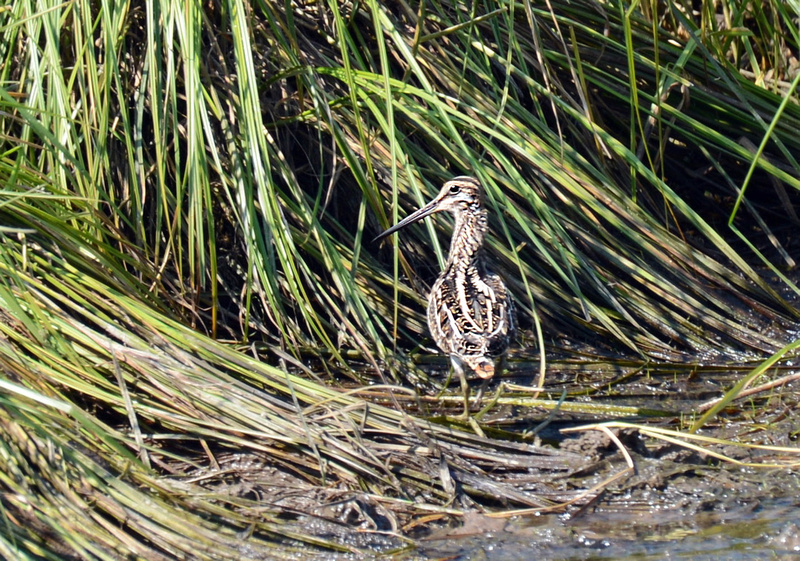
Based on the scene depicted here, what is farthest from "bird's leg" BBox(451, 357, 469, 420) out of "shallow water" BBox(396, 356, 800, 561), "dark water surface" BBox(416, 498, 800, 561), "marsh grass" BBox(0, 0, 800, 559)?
"dark water surface" BBox(416, 498, 800, 561)

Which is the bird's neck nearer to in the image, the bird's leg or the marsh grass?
the marsh grass

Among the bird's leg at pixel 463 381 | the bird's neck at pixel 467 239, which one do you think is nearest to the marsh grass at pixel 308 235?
the bird's neck at pixel 467 239

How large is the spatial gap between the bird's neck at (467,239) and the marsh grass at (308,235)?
0.10m

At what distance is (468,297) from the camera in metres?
4.25

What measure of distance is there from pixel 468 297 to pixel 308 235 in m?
0.68

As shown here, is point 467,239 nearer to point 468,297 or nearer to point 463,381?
point 468,297

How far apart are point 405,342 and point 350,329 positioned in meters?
0.43

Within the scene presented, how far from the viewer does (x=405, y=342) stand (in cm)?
476

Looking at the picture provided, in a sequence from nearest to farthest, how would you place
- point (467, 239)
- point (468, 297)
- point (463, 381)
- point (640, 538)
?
point (640, 538)
point (463, 381)
point (468, 297)
point (467, 239)

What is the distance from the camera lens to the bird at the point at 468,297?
13.5ft

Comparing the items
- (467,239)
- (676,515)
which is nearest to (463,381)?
(467,239)

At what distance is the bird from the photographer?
4.12m

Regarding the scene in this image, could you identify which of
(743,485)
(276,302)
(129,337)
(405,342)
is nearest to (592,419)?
(743,485)

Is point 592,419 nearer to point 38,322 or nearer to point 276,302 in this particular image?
point 276,302
